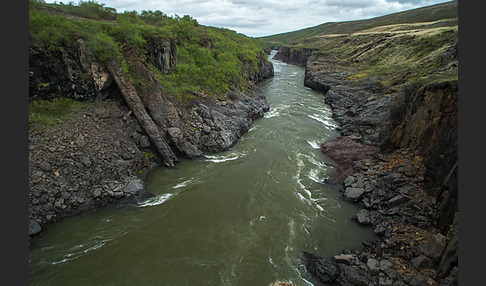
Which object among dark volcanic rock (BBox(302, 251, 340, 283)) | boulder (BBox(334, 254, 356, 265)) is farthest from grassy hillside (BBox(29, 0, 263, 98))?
boulder (BBox(334, 254, 356, 265))

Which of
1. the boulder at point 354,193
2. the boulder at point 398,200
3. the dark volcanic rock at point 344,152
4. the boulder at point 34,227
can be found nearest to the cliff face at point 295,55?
the dark volcanic rock at point 344,152

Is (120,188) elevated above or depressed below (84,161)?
below

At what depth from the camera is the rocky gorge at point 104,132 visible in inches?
534

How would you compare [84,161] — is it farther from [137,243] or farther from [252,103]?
[252,103]

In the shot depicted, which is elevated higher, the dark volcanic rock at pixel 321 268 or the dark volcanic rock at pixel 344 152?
the dark volcanic rock at pixel 344 152

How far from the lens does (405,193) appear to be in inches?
559

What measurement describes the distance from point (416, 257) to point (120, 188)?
16.1 meters

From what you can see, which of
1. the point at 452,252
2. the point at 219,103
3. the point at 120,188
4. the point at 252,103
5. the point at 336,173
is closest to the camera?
the point at 452,252

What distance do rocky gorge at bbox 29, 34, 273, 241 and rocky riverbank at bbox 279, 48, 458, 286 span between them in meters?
11.1

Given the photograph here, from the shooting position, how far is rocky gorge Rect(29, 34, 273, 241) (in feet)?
44.5

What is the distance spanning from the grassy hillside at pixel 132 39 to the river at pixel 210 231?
10.2 meters

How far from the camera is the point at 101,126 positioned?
17.3m

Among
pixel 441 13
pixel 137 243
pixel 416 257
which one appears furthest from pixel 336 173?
pixel 441 13

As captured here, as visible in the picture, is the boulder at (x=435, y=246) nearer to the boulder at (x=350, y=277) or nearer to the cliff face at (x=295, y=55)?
the boulder at (x=350, y=277)
